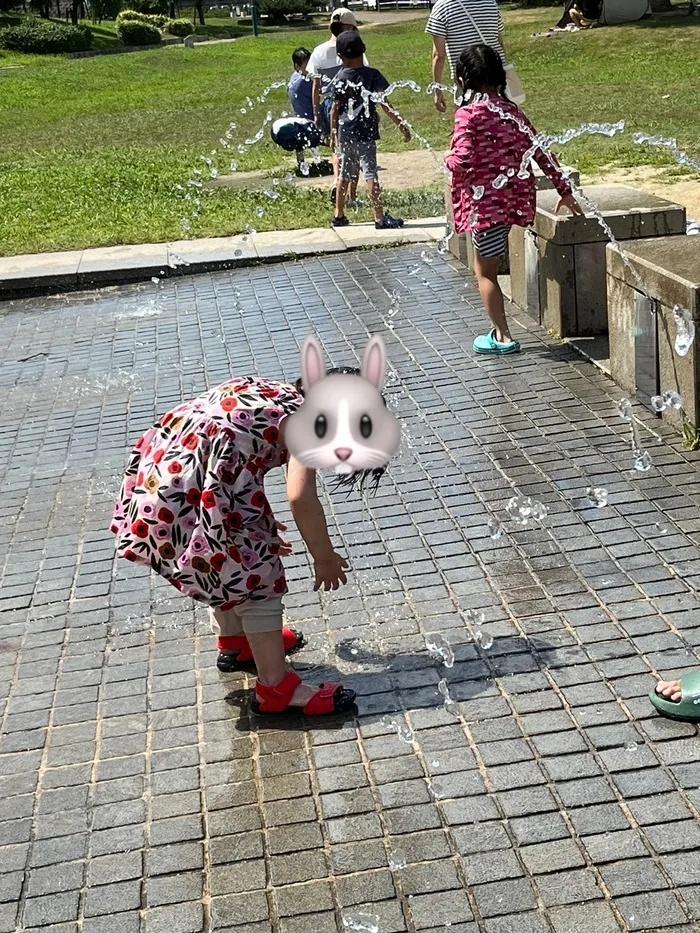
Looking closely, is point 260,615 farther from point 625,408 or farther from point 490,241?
point 490,241

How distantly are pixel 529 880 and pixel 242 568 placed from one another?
107cm

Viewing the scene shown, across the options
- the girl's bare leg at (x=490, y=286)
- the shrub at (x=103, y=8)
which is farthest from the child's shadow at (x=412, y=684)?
the shrub at (x=103, y=8)

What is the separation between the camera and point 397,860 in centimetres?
304

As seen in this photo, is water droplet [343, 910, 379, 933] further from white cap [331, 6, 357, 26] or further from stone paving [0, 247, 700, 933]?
white cap [331, 6, 357, 26]

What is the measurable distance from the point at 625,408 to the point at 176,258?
4.93m

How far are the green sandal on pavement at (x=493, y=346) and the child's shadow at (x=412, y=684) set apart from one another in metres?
3.06

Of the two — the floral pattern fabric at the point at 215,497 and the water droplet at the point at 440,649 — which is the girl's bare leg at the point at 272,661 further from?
the water droplet at the point at 440,649

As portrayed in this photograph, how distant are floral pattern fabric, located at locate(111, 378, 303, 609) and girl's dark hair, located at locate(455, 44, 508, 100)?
3.39 meters

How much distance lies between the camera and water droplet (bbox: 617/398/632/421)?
5.72 metres

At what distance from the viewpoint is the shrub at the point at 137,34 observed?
47.6 m

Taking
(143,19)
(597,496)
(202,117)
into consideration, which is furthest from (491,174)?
(143,19)

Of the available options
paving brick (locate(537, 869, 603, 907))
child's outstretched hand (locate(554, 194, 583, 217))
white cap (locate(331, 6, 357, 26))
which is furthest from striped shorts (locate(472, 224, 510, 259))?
white cap (locate(331, 6, 357, 26))

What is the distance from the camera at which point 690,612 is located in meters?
3.98

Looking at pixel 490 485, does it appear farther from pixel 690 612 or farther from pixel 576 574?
pixel 690 612
